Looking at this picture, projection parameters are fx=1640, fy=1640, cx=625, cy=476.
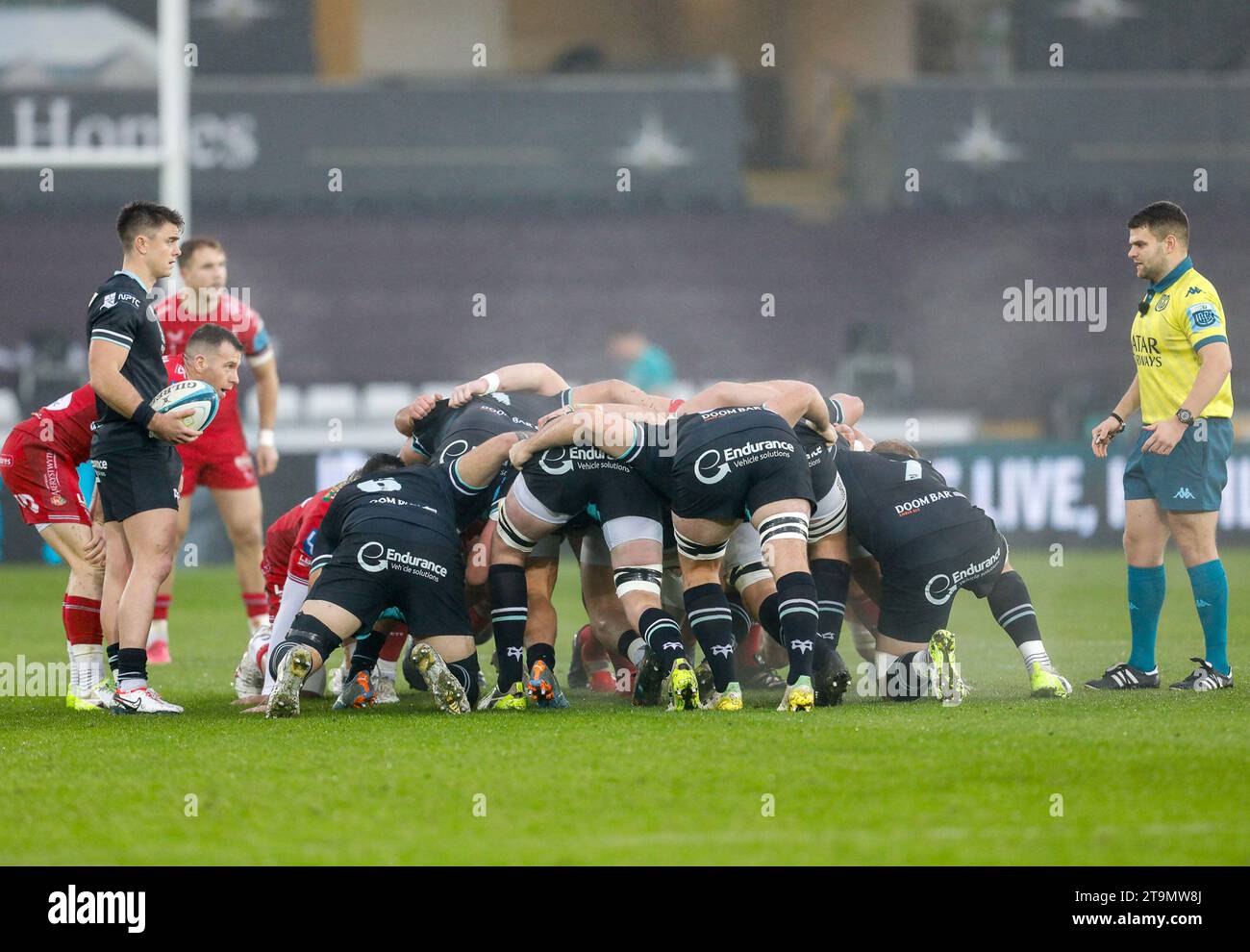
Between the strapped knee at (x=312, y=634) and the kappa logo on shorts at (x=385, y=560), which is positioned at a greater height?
the kappa logo on shorts at (x=385, y=560)

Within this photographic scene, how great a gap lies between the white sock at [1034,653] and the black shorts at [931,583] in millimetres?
339

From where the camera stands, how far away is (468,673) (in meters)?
6.69

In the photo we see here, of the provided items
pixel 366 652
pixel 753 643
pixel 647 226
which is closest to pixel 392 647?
pixel 366 652

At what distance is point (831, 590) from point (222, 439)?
387cm

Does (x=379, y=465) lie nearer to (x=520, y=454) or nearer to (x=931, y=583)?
(x=520, y=454)

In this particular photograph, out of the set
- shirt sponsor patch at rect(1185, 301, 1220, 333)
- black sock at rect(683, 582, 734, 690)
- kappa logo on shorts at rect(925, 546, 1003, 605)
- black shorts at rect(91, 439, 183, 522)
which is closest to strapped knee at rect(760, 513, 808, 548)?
black sock at rect(683, 582, 734, 690)

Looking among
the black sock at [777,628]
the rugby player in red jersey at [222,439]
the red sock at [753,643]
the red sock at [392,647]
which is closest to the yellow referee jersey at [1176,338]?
the black sock at [777,628]

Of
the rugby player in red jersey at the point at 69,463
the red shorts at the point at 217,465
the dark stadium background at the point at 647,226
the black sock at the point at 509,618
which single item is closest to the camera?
the black sock at the point at 509,618

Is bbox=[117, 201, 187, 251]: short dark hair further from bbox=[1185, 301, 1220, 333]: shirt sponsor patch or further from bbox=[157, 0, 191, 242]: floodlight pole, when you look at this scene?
bbox=[157, 0, 191, 242]: floodlight pole

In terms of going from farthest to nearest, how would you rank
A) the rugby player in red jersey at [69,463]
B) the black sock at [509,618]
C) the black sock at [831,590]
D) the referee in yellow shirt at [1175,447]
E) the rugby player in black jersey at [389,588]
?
the rugby player in red jersey at [69,463] → the referee in yellow shirt at [1175,447] → the black sock at [831,590] → the black sock at [509,618] → the rugby player in black jersey at [389,588]

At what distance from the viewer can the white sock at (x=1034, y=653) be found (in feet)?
22.5

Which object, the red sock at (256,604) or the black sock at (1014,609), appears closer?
the black sock at (1014,609)

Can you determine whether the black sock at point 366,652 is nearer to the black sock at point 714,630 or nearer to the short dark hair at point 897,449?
the black sock at point 714,630
